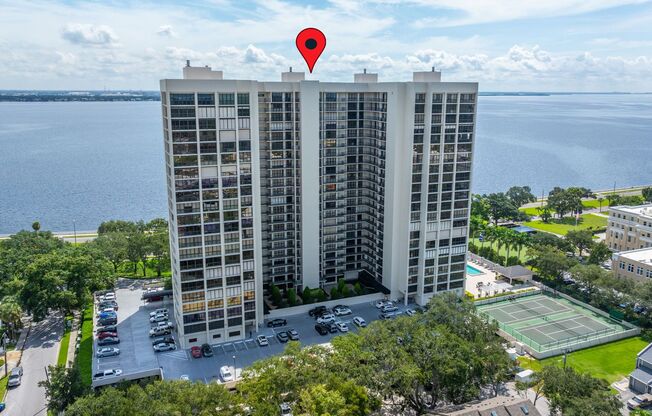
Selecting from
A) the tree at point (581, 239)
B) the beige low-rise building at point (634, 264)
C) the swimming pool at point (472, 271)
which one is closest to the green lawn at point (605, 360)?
the beige low-rise building at point (634, 264)

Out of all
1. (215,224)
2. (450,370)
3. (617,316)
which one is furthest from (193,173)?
(617,316)

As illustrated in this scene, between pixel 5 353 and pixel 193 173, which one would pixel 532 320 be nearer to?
pixel 193 173

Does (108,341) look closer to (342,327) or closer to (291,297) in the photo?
(291,297)

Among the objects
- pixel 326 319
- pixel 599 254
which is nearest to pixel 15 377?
pixel 326 319

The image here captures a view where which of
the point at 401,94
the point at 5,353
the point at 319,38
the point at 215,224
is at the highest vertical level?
the point at 319,38

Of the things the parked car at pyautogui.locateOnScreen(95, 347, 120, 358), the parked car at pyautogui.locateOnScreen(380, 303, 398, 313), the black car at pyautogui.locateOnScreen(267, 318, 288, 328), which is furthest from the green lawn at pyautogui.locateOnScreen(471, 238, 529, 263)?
the parked car at pyautogui.locateOnScreen(95, 347, 120, 358)

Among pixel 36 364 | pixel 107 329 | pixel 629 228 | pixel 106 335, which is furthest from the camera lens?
pixel 629 228

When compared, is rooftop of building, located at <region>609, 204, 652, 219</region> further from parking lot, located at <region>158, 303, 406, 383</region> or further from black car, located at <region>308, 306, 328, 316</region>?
black car, located at <region>308, 306, 328, 316</region>
